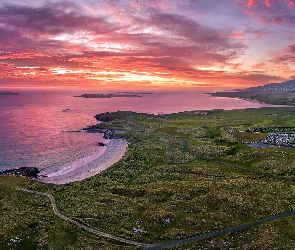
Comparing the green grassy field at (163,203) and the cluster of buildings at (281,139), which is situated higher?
the cluster of buildings at (281,139)

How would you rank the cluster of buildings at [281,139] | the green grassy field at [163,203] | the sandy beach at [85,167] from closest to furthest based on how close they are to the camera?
1. the green grassy field at [163,203]
2. the sandy beach at [85,167]
3. the cluster of buildings at [281,139]

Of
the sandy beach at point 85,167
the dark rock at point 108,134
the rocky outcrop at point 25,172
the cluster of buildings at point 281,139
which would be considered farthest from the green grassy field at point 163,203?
the dark rock at point 108,134

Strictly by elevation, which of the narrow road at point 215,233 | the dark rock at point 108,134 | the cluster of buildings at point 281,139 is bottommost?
the narrow road at point 215,233

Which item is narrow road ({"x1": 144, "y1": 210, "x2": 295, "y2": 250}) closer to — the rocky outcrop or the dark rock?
the rocky outcrop

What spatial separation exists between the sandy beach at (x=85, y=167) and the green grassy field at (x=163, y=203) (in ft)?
22.7

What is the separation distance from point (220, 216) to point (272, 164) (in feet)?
128

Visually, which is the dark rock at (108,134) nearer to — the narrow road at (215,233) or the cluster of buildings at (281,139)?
the cluster of buildings at (281,139)

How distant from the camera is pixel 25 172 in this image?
80.7 meters

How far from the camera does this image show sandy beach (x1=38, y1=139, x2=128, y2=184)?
79312mm

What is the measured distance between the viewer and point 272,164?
271 ft

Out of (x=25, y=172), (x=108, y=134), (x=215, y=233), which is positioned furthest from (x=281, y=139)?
(x=25, y=172)

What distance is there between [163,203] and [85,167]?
39.4 m

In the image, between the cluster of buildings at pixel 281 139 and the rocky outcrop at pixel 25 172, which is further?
the cluster of buildings at pixel 281 139

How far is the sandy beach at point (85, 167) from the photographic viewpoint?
3123 inches
